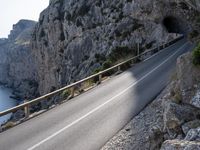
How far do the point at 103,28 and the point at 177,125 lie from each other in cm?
4952

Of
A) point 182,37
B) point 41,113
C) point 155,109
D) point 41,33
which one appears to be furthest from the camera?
point 41,33

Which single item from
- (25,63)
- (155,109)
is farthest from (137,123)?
(25,63)

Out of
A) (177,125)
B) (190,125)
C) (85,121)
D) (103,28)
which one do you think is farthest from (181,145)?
(103,28)

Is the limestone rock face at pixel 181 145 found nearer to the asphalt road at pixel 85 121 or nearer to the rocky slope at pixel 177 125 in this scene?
the rocky slope at pixel 177 125

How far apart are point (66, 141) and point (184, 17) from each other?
157 feet

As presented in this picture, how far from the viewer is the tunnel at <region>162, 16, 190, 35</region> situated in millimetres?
58819

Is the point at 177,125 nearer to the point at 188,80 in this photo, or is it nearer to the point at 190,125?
the point at 190,125

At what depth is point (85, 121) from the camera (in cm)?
1535

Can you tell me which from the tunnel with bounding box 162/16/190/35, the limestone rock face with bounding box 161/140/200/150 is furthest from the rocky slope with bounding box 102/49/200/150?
the tunnel with bounding box 162/16/190/35

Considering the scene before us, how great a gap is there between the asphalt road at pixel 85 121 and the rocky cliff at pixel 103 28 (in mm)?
27012

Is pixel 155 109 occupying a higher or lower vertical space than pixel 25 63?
higher

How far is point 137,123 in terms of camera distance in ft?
46.8

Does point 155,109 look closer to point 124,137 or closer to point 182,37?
point 124,137

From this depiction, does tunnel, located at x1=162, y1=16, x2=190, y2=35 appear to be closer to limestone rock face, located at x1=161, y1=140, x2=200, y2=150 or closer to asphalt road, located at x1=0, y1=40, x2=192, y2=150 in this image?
asphalt road, located at x1=0, y1=40, x2=192, y2=150
